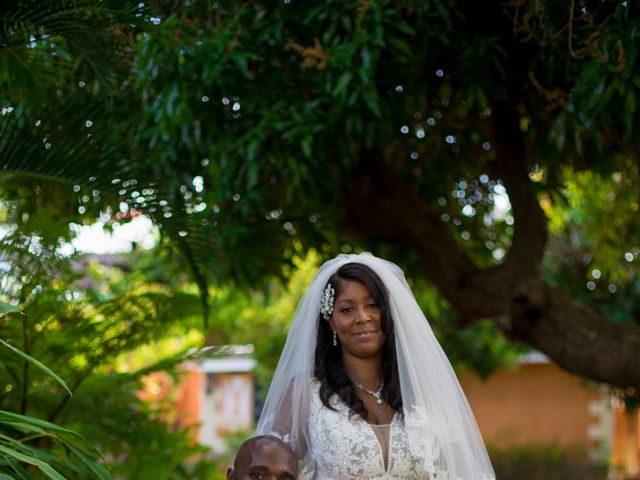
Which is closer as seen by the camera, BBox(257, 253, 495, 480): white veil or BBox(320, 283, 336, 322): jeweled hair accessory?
BBox(257, 253, 495, 480): white veil

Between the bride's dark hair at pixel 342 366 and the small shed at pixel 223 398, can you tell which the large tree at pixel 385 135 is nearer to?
the bride's dark hair at pixel 342 366

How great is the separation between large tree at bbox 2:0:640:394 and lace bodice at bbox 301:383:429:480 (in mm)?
1025

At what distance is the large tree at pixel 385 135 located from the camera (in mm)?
4750

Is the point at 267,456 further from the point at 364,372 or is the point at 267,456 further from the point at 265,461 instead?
the point at 364,372

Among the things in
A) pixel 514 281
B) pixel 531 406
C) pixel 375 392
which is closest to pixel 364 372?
pixel 375 392

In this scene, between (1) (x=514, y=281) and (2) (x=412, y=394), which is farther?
(1) (x=514, y=281)

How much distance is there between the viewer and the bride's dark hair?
160 inches

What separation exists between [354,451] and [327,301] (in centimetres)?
65

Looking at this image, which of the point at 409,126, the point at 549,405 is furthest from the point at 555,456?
the point at 409,126

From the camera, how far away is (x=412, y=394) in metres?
4.06

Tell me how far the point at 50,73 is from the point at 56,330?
1562 mm

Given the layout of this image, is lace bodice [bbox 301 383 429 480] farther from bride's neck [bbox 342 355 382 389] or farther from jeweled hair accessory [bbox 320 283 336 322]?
jeweled hair accessory [bbox 320 283 336 322]

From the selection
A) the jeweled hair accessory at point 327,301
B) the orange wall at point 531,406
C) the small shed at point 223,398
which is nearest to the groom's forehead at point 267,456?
the jeweled hair accessory at point 327,301

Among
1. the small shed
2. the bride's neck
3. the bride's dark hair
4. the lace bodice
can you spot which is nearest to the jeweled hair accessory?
the bride's dark hair
